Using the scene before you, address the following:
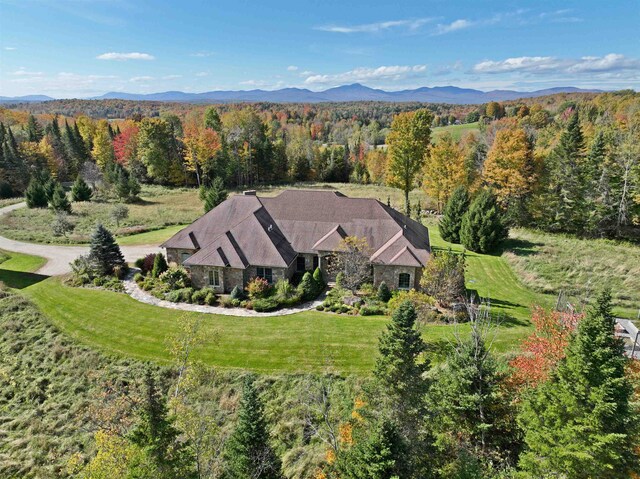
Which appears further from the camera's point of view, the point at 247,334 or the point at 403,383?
the point at 247,334

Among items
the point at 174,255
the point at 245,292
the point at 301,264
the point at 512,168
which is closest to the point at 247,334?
the point at 245,292

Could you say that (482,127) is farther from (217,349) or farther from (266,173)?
(217,349)

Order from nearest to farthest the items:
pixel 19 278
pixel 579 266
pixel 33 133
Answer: pixel 579 266
pixel 19 278
pixel 33 133

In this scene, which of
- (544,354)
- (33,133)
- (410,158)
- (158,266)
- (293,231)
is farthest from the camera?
(33,133)

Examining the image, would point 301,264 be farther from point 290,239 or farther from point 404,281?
point 404,281

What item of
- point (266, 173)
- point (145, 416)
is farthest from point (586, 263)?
point (266, 173)

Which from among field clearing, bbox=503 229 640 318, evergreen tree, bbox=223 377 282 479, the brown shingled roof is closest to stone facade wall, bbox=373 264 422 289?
the brown shingled roof

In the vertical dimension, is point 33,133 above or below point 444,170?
above

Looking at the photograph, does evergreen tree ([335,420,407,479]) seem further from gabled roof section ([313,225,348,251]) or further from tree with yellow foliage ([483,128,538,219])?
tree with yellow foliage ([483,128,538,219])
